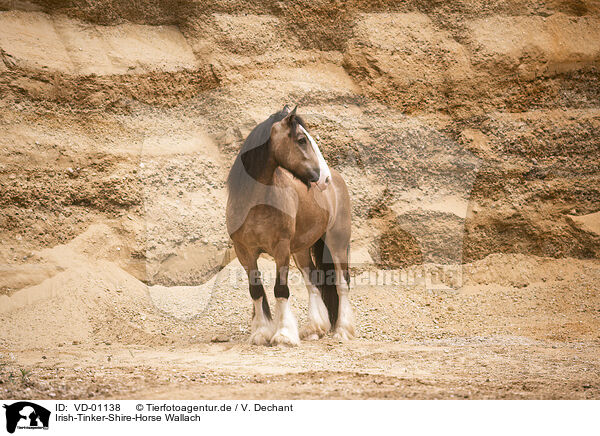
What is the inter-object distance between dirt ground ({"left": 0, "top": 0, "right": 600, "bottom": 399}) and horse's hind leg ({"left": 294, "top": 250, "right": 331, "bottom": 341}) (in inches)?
15.3

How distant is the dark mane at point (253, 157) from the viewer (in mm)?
6988

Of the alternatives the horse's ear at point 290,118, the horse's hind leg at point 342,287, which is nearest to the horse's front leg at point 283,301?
the horse's hind leg at point 342,287

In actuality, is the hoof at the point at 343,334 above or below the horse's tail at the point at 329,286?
below

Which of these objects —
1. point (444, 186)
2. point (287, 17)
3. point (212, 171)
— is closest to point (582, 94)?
point (444, 186)

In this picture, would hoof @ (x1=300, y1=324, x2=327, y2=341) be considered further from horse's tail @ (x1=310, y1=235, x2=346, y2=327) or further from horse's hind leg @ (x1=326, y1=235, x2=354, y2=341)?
horse's tail @ (x1=310, y1=235, x2=346, y2=327)

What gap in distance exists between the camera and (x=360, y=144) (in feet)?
37.9

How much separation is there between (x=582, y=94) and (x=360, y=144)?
4.39 meters

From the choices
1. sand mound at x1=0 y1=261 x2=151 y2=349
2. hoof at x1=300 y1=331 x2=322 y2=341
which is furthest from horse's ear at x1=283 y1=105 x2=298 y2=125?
sand mound at x1=0 y1=261 x2=151 y2=349

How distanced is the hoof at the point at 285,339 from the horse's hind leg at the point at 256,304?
15cm

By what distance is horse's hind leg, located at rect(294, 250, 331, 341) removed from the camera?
7.76 meters

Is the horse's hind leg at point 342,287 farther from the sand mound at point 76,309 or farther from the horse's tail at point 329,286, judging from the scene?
the sand mound at point 76,309

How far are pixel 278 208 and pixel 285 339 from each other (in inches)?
55.6

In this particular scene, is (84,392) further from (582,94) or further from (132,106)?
(582,94)
